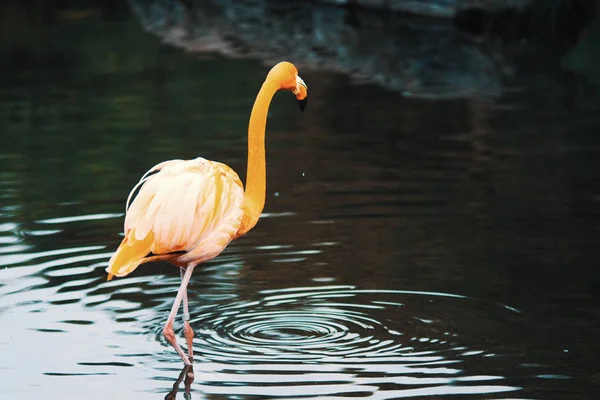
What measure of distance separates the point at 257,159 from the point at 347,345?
1147 mm

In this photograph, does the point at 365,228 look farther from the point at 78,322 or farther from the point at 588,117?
the point at 588,117

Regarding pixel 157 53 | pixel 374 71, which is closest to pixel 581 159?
pixel 374 71

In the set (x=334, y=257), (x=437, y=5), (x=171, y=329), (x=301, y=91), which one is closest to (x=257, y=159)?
(x=301, y=91)

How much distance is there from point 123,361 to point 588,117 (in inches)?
360

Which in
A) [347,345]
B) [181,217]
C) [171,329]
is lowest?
[347,345]

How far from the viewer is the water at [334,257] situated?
6438 mm

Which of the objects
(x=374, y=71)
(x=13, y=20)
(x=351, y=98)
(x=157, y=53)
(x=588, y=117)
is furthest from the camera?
(x=13, y=20)

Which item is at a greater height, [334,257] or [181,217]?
[181,217]

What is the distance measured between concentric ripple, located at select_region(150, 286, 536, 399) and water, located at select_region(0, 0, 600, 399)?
0.06 ft

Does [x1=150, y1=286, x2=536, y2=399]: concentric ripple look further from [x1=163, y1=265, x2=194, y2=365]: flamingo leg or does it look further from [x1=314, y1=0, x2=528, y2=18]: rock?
[x1=314, y1=0, x2=528, y2=18]: rock

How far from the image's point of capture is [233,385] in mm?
6195

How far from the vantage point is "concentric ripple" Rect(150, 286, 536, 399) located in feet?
20.3

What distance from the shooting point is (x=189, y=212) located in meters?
6.43

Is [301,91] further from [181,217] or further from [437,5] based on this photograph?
[437,5]
